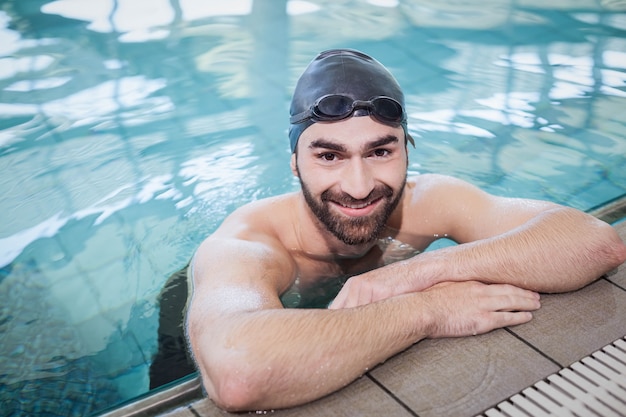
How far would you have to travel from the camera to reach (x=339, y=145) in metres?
2.63

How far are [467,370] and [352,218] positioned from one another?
0.77m

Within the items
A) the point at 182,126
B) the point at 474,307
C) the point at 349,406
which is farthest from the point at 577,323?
the point at 182,126

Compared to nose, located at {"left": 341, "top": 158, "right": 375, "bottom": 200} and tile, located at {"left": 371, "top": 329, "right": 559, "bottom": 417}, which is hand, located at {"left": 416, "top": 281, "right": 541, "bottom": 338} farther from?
nose, located at {"left": 341, "top": 158, "right": 375, "bottom": 200}

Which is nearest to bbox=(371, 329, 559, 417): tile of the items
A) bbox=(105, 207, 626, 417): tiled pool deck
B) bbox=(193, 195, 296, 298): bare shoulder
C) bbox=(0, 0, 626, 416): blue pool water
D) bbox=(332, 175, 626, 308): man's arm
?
bbox=(105, 207, 626, 417): tiled pool deck

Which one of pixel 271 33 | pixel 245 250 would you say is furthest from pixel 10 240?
pixel 271 33

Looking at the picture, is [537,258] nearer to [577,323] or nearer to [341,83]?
[577,323]

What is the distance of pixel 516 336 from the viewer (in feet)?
7.52

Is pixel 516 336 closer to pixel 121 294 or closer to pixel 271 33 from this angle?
pixel 121 294

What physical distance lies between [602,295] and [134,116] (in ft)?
11.4

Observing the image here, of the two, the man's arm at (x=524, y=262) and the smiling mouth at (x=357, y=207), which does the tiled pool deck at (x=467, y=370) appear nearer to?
the man's arm at (x=524, y=262)

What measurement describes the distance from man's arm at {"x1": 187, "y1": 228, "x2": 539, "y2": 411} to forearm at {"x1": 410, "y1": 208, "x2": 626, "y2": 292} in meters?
0.05

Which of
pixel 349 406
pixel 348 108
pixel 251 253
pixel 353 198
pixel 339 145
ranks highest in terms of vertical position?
pixel 348 108

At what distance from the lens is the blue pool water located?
3.27 m

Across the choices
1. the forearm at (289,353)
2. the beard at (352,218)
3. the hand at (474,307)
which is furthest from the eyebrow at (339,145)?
the forearm at (289,353)
